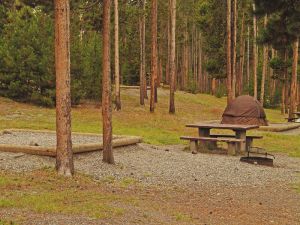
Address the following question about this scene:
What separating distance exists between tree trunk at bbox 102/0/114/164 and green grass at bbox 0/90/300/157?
7.03m

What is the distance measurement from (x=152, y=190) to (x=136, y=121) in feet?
53.6

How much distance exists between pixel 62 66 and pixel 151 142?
31.6 feet

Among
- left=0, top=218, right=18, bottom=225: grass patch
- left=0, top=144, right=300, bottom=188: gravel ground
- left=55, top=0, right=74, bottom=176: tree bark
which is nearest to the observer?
left=0, top=218, right=18, bottom=225: grass patch

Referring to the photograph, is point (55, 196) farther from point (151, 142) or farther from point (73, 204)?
point (151, 142)

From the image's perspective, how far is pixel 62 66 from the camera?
10062 millimetres

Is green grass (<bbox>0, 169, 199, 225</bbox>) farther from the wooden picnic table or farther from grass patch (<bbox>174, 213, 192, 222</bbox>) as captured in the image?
the wooden picnic table

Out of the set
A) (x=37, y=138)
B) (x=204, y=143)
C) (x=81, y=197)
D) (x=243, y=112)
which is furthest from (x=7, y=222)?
(x=243, y=112)

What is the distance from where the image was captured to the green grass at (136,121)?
21.0 meters

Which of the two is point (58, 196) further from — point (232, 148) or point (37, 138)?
point (232, 148)

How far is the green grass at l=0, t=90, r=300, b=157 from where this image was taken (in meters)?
21.0

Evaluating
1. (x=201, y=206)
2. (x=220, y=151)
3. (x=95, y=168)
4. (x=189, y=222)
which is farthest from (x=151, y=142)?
(x=189, y=222)

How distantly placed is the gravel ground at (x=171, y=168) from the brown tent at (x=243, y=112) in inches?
304

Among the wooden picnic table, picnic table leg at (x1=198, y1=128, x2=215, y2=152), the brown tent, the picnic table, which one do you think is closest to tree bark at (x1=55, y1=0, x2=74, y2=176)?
the picnic table

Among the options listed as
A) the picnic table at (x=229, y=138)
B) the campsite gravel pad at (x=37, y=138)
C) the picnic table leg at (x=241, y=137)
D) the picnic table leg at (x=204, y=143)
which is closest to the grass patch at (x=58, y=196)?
the campsite gravel pad at (x=37, y=138)
